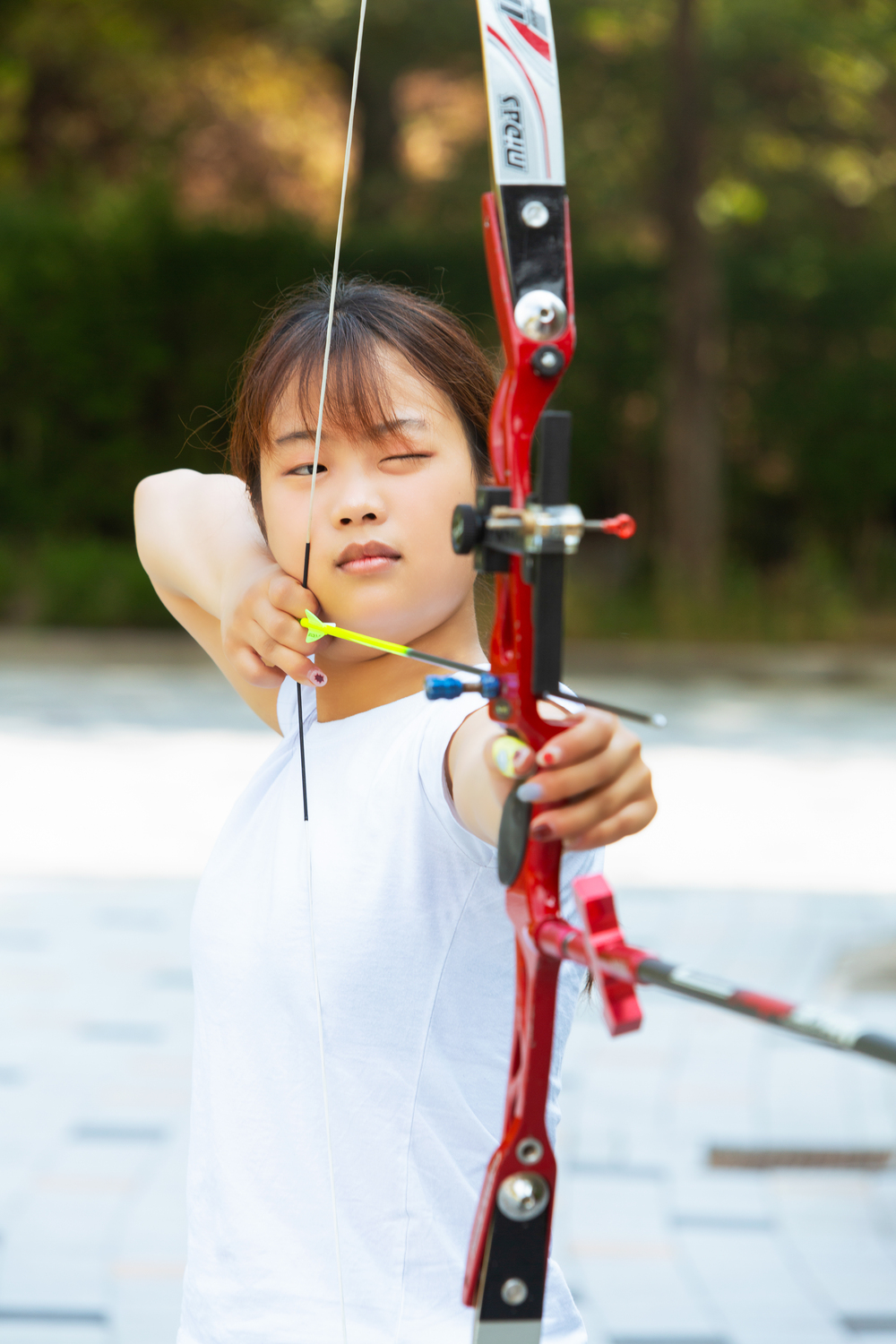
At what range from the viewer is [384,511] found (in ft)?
4.27

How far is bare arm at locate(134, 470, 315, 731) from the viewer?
4.45 ft

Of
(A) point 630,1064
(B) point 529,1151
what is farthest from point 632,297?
(B) point 529,1151

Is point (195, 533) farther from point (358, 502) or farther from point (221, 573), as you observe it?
point (358, 502)

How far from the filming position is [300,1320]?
1.31m

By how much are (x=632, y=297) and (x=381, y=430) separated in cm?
1347

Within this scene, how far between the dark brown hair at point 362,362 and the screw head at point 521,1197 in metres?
0.60

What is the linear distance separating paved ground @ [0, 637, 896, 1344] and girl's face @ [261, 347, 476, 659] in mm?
1896

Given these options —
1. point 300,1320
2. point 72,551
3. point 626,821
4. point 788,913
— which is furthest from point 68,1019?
point 72,551

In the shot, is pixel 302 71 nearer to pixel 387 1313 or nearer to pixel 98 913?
pixel 98 913

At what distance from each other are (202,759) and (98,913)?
8.11 feet

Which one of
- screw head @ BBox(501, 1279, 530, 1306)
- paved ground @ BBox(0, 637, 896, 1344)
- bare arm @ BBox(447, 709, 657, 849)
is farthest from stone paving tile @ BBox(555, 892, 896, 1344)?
bare arm @ BBox(447, 709, 657, 849)

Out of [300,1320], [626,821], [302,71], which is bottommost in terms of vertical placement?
[300,1320]

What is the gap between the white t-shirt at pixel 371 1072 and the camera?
1.29m

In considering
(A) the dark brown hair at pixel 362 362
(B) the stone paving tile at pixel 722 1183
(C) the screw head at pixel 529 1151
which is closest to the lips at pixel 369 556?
(A) the dark brown hair at pixel 362 362
